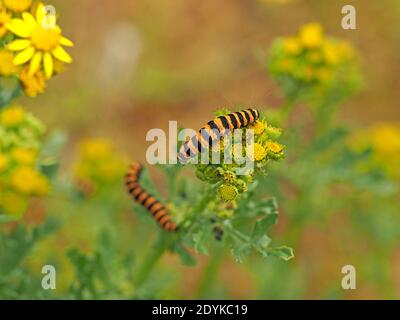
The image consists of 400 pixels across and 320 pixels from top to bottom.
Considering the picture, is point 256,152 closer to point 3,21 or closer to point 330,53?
point 3,21

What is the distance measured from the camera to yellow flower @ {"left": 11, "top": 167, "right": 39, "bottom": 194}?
15.5ft

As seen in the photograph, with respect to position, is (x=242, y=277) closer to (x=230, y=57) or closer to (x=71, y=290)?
(x=230, y=57)

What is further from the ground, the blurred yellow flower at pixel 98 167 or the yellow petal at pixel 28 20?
the yellow petal at pixel 28 20

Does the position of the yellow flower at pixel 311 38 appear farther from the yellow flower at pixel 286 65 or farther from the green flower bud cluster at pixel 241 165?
the green flower bud cluster at pixel 241 165

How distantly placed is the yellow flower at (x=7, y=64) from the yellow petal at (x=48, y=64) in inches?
7.6

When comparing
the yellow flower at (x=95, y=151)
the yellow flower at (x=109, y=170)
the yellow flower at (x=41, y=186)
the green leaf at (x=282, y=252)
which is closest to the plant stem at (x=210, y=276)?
the yellow flower at (x=109, y=170)

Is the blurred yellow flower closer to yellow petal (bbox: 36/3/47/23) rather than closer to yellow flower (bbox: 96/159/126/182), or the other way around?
yellow flower (bbox: 96/159/126/182)

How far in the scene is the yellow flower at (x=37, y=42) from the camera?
4145 mm

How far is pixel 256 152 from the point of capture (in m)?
3.68

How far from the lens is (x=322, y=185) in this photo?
615 cm

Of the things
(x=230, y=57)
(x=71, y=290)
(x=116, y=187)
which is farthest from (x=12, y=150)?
(x=230, y=57)

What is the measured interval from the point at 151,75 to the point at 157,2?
3.81 feet

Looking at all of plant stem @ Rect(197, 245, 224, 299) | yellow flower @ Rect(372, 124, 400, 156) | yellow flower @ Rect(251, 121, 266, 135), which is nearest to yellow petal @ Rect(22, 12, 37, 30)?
yellow flower @ Rect(251, 121, 266, 135)

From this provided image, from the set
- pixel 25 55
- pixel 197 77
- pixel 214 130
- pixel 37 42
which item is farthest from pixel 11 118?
pixel 197 77
